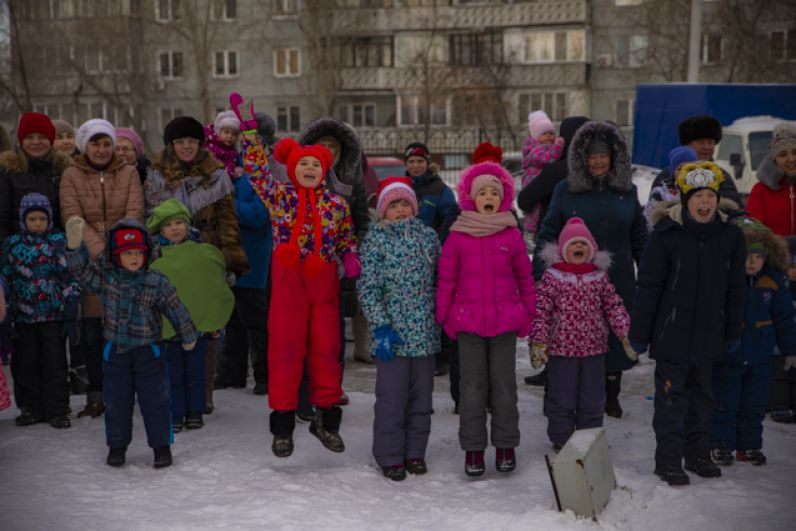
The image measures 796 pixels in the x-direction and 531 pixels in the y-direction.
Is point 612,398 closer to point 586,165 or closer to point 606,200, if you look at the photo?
point 606,200

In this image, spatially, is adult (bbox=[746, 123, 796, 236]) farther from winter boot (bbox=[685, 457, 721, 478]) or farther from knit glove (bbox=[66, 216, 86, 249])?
knit glove (bbox=[66, 216, 86, 249])

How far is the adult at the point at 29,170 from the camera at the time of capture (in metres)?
6.24

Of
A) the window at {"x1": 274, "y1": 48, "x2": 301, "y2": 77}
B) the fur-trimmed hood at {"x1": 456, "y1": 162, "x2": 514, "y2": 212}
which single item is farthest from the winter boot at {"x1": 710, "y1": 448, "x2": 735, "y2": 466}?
the window at {"x1": 274, "y1": 48, "x2": 301, "y2": 77}

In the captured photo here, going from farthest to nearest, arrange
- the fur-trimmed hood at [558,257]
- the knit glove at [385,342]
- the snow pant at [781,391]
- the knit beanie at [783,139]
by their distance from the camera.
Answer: the snow pant at [781,391] < the knit beanie at [783,139] < the fur-trimmed hood at [558,257] < the knit glove at [385,342]

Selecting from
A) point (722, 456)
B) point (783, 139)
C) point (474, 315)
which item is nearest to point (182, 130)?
point (474, 315)

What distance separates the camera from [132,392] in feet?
17.6

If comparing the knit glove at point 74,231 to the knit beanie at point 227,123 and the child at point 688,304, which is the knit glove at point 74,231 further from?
the child at point 688,304

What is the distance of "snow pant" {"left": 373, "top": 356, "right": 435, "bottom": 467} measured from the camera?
17.5 ft

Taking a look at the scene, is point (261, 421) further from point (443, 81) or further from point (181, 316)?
point (443, 81)

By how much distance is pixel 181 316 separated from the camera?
17.9 feet

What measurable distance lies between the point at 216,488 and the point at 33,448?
4.64 feet

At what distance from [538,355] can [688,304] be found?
935 mm

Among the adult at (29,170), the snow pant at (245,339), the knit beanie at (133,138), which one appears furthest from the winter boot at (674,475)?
the knit beanie at (133,138)

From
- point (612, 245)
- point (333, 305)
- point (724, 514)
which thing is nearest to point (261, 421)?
point (333, 305)
